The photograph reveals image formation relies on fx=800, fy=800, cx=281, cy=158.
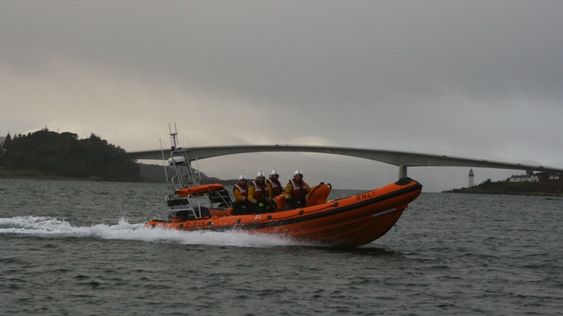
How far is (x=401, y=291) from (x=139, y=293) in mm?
4673

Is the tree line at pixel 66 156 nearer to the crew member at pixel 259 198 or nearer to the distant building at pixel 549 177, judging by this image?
the distant building at pixel 549 177

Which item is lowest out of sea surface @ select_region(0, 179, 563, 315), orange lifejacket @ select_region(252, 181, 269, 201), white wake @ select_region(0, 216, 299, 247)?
sea surface @ select_region(0, 179, 563, 315)

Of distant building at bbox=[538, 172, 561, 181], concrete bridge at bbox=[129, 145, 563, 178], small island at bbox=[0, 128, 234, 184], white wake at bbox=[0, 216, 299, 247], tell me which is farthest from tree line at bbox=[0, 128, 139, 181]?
white wake at bbox=[0, 216, 299, 247]

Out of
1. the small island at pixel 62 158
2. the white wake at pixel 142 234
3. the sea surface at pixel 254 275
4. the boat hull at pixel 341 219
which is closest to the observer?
the sea surface at pixel 254 275

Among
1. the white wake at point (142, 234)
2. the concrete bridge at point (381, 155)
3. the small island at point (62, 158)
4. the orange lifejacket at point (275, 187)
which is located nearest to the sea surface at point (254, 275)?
the white wake at point (142, 234)

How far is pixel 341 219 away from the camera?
19.2m

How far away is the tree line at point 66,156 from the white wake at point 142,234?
100342 mm

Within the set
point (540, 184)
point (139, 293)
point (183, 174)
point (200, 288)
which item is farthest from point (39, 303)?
point (540, 184)

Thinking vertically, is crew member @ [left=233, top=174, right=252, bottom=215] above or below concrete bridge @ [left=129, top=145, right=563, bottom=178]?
below

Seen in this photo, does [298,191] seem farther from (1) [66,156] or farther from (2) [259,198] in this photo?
(1) [66,156]

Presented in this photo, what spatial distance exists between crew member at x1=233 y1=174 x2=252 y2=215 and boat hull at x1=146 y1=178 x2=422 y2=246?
32 cm

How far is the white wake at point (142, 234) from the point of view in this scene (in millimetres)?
19781

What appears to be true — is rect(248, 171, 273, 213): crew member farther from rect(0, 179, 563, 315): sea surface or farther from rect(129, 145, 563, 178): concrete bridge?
rect(129, 145, 563, 178): concrete bridge

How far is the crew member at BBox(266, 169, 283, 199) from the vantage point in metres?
20.5
